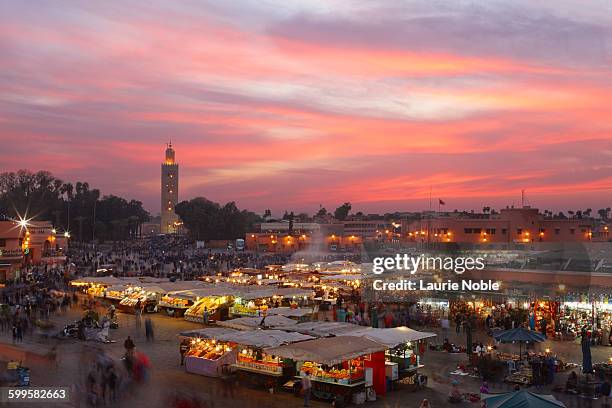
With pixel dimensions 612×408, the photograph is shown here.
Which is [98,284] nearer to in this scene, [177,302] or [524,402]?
[177,302]

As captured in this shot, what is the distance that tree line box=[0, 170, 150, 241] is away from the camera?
315 ft

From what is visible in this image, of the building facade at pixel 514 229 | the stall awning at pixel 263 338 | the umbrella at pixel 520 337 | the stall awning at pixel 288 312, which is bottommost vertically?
the stall awning at pixel 288 312

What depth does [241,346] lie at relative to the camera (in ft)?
54.5

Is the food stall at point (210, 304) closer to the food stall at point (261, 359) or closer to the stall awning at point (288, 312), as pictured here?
the stall awning at point (288, 312)

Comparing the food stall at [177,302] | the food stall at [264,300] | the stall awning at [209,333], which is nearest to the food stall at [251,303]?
the food stall at [264,300]

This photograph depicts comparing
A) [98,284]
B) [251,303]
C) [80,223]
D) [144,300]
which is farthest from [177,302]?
[80,223]

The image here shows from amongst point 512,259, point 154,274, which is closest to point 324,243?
point 154,274

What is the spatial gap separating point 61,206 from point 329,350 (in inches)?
3968

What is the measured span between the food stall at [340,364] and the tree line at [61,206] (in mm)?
82890

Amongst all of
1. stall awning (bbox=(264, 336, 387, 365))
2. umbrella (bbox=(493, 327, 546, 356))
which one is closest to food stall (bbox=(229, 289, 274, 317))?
stall awning (bbox=(264, 336, 387, 365))

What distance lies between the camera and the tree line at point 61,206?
315 feet

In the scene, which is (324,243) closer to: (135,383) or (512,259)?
(512,259)

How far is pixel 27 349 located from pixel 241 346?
783 cm

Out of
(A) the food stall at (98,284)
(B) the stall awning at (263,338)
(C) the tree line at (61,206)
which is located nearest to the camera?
(B) the stall awning at (263,338)
